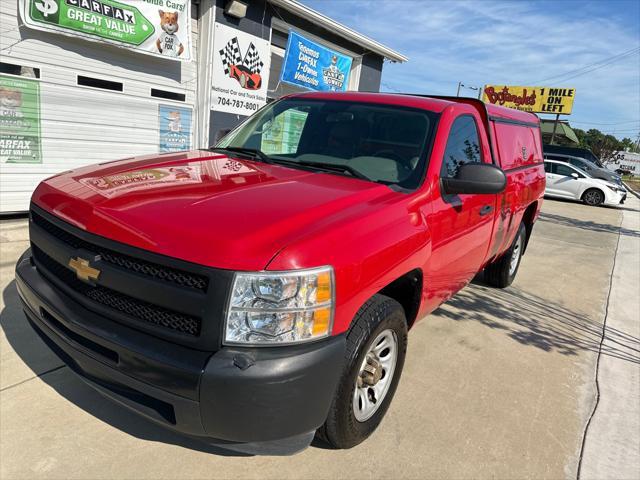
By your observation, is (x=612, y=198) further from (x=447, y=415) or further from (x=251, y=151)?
(x=251, y=151)

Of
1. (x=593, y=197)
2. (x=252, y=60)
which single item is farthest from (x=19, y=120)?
(x=593, y=197)

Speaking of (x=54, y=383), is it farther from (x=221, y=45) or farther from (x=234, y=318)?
(x=221, y=45)

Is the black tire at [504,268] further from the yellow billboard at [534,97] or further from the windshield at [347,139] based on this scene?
the yellow billboard at [534,97]

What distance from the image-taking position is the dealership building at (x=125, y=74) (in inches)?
260

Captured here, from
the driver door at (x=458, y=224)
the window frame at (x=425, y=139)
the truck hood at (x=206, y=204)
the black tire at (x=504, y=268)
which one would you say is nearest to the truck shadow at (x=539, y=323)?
the black tire at (x=504, y=268)

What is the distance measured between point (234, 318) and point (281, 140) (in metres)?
2.19

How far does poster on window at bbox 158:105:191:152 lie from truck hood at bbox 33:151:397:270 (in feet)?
19.5

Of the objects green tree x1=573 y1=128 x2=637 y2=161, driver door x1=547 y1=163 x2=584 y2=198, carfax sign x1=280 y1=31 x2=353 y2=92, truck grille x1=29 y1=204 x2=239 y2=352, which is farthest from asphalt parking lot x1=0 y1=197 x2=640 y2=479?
green tree x1=573 y1=128 x2=637 y2=161

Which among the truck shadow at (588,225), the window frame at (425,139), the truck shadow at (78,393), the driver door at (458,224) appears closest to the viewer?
the truck shadow at (78,393)

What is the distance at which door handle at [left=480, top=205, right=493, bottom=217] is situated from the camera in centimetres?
369

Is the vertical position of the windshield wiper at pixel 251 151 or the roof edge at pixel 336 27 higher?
the roof edge at pixel 336 27

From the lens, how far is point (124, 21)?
7.43 m

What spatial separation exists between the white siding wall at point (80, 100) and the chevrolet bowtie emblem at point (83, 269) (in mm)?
5455

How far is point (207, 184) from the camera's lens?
255 cm
